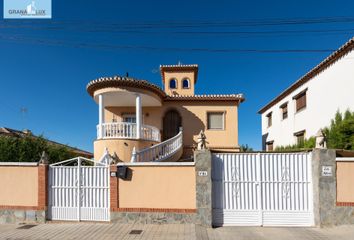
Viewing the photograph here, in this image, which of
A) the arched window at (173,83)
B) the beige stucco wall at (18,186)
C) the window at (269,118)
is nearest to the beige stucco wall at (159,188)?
the beige stucco wall at (18,186)

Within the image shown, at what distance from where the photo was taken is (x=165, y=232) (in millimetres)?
5879

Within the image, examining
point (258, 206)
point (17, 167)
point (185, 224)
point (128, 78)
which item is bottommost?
point (185, 224)

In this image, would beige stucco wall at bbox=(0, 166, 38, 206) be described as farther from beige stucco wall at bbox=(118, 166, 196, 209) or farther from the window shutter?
the window shutter

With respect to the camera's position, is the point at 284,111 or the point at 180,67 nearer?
the point at 284,111

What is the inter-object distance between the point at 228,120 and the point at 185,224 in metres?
8.25

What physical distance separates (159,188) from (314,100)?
33.1ft

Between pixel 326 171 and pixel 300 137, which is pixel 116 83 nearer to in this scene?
pixel 326 171

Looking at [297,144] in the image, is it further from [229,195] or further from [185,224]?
[185,224]

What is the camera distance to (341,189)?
6.26m

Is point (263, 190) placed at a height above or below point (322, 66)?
below

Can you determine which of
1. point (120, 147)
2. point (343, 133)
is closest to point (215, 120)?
point (120, 147)

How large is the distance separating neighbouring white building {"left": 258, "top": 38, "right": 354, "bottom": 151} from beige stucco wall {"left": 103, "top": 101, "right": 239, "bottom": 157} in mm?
3985

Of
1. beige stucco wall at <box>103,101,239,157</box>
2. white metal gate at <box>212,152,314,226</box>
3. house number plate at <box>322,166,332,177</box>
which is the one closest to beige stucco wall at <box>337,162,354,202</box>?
house number plate at <box>322,166,332,177</box>

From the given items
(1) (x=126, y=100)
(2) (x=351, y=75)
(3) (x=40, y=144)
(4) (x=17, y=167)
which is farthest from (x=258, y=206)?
(3) (x=40, y=144)
